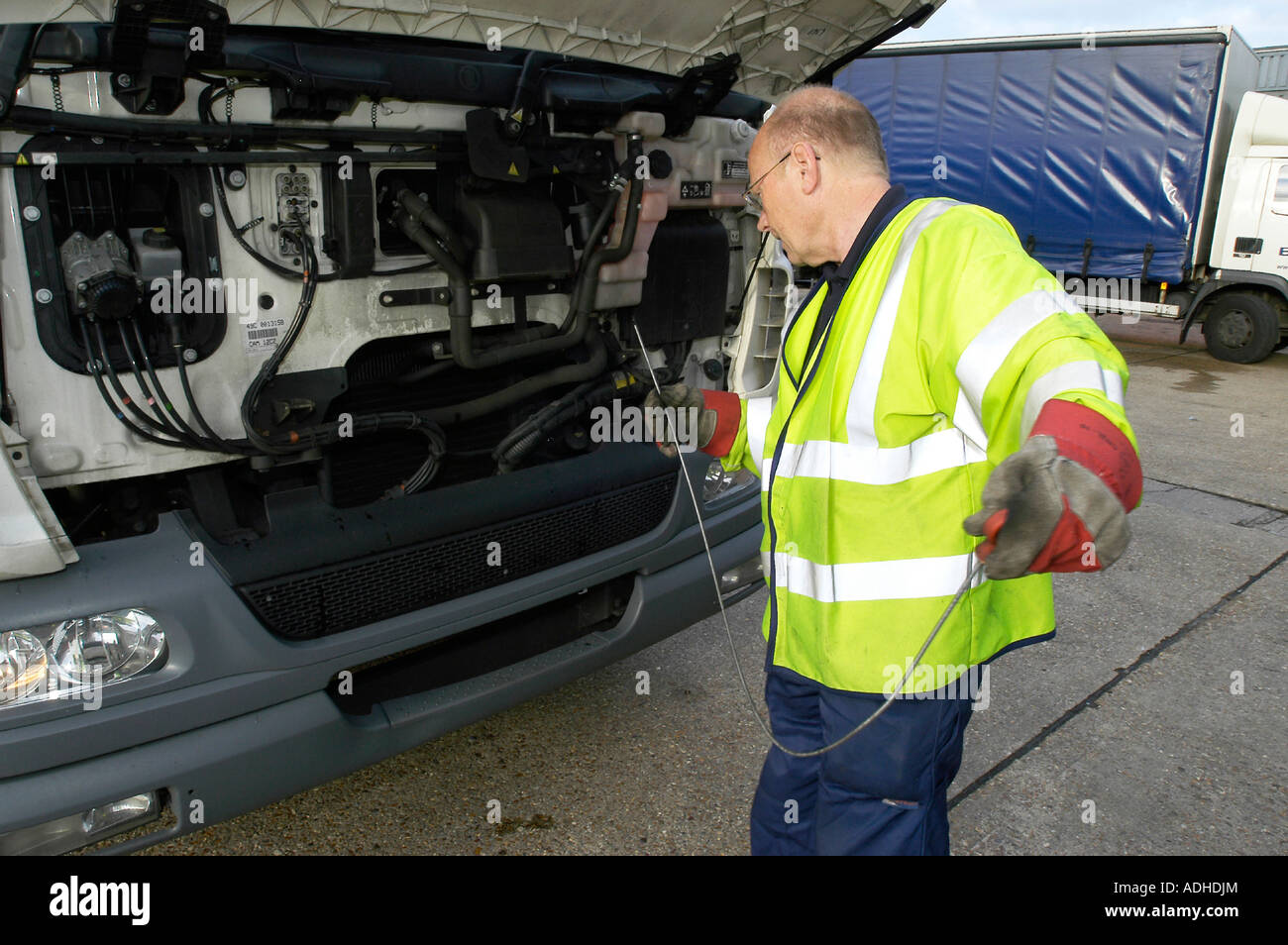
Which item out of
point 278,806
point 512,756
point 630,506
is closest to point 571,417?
point 630,506

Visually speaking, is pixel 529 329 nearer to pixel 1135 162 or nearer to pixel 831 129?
pixel 831 129

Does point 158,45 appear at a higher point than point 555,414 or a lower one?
higher

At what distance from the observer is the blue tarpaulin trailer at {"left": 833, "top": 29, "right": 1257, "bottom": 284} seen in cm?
943

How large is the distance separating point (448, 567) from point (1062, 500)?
161 centimetres

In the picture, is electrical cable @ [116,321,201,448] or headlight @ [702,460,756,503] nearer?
electrical cable @ [116,321,201,448]

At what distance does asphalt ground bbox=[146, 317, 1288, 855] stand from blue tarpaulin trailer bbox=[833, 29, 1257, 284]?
6.60 metres

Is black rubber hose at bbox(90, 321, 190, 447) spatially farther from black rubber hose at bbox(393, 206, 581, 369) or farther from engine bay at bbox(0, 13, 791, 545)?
black rubber hose at bbox(393, 206, 581, 369)

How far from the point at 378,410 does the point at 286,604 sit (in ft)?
2.14

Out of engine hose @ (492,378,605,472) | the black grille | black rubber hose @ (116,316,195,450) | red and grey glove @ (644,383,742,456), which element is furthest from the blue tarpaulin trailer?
black rubber hose @ (116,316,195,450)

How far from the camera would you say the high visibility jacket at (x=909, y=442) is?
1.50 meters

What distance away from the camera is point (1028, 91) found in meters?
10.4

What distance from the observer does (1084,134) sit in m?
10.1

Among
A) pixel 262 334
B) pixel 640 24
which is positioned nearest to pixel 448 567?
pixel 262 334
